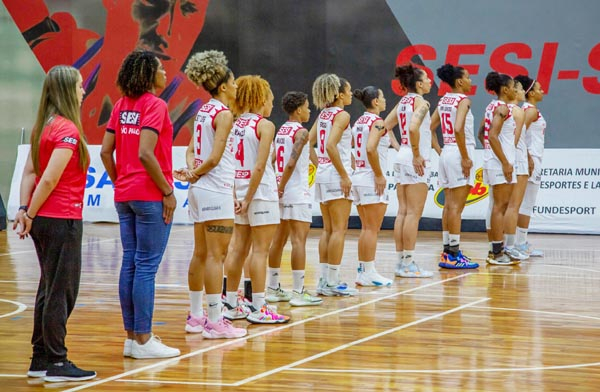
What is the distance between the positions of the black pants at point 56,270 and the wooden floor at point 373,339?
268 mm

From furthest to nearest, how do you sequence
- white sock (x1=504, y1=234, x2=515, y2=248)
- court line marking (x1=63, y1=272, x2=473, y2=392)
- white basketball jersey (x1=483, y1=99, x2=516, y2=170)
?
white sock (x1=504, y1=234, x2=515, y2=248) → white basketball jersey (x1=483, y1=99, x2=516, y2=170) → court line marking (x1=63, y1=272, x2=473, y2=392)

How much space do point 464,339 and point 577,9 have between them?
10297 mm

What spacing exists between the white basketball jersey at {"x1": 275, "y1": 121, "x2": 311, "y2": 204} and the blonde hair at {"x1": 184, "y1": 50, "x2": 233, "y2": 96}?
1505 mm

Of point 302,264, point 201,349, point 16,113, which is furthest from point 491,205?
point 16,113

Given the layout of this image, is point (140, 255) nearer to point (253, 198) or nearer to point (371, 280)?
point (253, 198)

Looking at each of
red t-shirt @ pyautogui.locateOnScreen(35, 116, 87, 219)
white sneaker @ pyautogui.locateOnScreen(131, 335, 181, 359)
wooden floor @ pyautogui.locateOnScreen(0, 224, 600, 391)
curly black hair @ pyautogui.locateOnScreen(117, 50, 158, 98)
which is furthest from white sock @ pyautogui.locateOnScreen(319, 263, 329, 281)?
red t-shirt @ pyautogui.locateOnScreen(35, 116, 87, 219)

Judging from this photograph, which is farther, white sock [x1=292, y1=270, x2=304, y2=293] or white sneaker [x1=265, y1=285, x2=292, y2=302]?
white sneaker [x1=265, y1=285, x2=292, y2=302]

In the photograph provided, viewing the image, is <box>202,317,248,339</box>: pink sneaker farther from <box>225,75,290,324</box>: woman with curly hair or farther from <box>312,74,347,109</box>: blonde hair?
<box>312,74,347,109</box>: blonde hair

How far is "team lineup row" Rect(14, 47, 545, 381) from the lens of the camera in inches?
218

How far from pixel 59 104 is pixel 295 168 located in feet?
10.1

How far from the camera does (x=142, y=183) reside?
5953mm

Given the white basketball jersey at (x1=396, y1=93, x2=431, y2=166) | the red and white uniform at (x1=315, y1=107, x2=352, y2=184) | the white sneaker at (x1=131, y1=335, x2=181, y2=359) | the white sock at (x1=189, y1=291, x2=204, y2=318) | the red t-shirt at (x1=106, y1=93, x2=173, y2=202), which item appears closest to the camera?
the red t-shirt at (x1=106, y1=93, x2=173, y2=202)

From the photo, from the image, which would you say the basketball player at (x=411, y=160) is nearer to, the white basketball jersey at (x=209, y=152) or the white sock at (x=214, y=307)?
the white basketball jersey at (x=209, y=152)

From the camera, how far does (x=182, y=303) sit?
859cm
